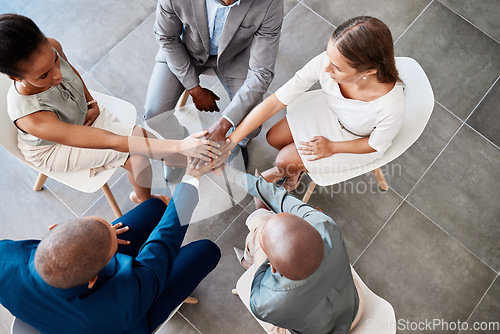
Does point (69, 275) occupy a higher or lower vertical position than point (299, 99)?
higher

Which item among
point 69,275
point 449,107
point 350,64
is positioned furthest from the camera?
point 449,107

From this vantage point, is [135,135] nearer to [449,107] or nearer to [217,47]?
[217,47]

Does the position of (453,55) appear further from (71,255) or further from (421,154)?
(71,255)

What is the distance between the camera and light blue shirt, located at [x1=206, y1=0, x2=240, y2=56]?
188 cm

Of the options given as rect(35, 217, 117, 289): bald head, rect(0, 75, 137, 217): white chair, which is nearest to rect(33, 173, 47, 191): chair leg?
rect(0, 75, 137, 217): white chair

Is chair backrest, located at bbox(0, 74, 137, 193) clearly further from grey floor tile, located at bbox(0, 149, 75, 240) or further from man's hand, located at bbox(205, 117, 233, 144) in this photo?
grey floor tile, located at bbox(0, 149, 75, 240)

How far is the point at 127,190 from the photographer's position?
2.51 metres

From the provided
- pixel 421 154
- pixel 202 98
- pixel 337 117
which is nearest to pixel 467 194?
pixel 421 154

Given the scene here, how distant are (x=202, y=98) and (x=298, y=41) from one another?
3.08 feet

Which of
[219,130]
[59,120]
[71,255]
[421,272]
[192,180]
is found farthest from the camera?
[421,272]

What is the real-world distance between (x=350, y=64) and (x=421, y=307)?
1.48 m

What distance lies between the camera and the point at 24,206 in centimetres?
246

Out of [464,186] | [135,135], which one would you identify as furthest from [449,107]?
[135,135]

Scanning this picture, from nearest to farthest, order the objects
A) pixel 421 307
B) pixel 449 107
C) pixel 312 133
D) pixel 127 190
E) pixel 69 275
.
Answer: pixel 69 275
pixel 312 133
pixel 421 307
pixel 127 190
pixel 449 107
